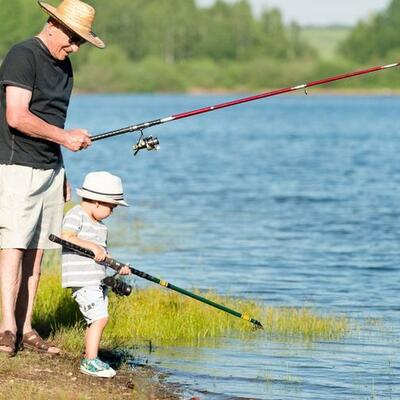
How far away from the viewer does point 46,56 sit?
7516mm

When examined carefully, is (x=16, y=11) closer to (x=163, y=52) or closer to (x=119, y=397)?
(x=119, y=397)

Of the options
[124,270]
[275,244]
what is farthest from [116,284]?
[275,244]

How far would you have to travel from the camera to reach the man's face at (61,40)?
7527 mm

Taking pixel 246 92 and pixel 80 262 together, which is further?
pixel 246 92

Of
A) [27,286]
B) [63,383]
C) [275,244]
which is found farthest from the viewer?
[275,244]

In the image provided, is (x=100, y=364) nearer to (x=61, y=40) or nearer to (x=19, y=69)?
(x=19, y=69)

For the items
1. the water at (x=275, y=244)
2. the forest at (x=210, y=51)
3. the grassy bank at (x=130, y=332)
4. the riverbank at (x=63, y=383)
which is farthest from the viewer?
the forest at (x=210, y=51)

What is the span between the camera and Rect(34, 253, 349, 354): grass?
9.33 m

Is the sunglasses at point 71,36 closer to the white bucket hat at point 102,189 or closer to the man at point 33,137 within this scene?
the man at point 33,137

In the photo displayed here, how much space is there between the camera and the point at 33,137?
24.8 feet

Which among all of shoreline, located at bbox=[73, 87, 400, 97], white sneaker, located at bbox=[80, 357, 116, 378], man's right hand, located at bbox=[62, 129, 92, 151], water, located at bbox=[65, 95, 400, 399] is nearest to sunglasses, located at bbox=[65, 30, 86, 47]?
man's right hand, located at bbox=[62, 129, 92, 151]

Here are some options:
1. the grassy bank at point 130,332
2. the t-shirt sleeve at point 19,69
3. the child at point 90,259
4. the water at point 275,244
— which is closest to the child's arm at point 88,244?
the child at point 90,259

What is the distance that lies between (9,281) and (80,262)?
46 centimetres

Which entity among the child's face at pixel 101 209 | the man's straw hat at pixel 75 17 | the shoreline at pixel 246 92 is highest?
the shoreline at pixel 246 92
